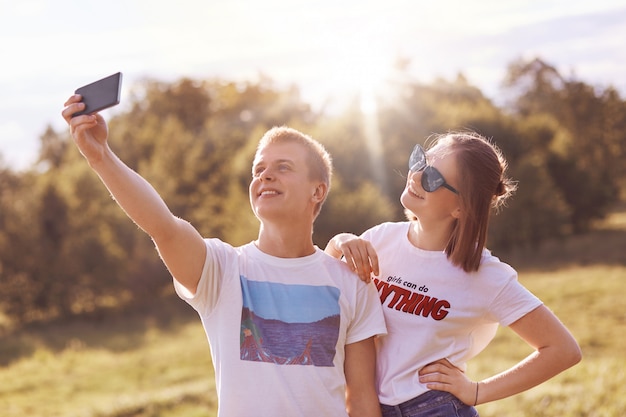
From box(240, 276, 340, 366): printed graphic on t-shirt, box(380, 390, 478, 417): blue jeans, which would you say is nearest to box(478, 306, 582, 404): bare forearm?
box(380, 390, 478, 417): blue jeans

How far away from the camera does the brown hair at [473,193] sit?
320cm

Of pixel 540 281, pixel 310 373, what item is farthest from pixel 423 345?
pixel 540 281

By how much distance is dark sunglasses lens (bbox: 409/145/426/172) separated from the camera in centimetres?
338

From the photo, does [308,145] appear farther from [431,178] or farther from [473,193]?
[473,193]

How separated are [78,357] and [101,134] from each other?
733 inches

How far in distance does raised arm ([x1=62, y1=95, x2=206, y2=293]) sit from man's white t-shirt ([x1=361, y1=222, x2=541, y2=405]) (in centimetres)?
106

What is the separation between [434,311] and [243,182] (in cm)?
2895

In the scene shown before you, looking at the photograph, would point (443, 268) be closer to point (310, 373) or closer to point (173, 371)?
point (310, 373)

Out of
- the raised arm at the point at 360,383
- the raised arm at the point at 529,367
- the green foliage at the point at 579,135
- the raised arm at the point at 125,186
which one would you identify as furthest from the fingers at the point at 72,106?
the green foliage at the point at 579,135

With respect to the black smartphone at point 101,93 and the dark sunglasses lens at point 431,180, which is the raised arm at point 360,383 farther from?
the black smartphone at point 101,93

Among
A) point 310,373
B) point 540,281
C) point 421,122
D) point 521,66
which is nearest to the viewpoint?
point 310,373

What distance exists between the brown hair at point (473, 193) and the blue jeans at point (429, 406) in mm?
560

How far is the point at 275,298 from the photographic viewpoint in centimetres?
295

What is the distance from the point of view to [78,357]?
19.8m
